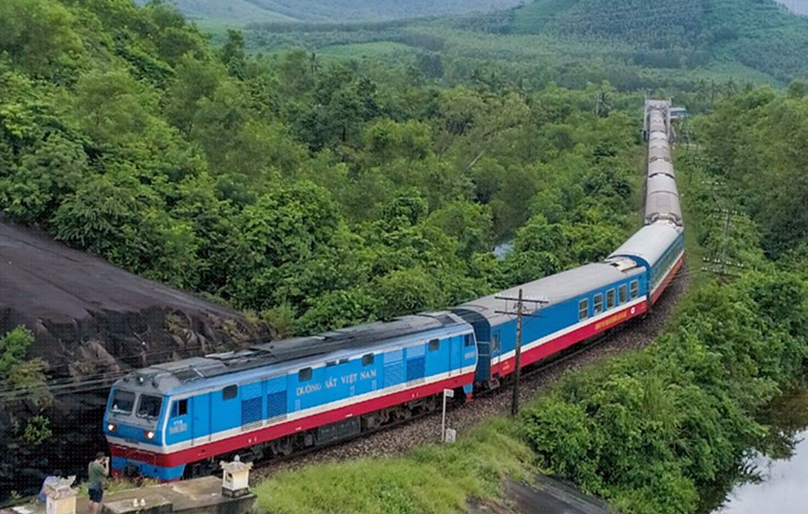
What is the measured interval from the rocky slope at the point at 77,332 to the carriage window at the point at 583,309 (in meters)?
10.9

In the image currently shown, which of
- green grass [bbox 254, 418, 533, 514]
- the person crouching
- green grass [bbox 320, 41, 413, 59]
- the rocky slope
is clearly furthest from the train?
green grass [bbox 320, 41, 413, 59]

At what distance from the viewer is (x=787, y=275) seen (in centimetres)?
4244

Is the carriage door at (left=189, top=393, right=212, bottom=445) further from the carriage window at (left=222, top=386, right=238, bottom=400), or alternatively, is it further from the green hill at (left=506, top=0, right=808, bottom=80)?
the green hill at (left=506, top=0, right=808, bottom=80)

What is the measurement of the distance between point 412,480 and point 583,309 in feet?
41.8

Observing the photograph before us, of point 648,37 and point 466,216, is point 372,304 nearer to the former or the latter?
point 466,216

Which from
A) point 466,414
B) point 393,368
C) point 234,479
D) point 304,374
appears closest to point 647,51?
point 466,414

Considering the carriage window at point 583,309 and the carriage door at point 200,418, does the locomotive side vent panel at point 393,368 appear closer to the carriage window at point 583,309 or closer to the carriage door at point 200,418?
the carriage door at point 200,418

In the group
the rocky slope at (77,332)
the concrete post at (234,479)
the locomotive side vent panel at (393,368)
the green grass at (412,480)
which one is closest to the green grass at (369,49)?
the rocky slope at (77,332)

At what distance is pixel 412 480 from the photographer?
21.5 metres

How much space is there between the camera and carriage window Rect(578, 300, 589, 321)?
3216cm

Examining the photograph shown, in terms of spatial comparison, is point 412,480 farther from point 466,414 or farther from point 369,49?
point 369,49

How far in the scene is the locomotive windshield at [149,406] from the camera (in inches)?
768

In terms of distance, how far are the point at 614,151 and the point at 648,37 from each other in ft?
429

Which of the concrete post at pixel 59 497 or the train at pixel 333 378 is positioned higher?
the concrete post at pixel 59 497
